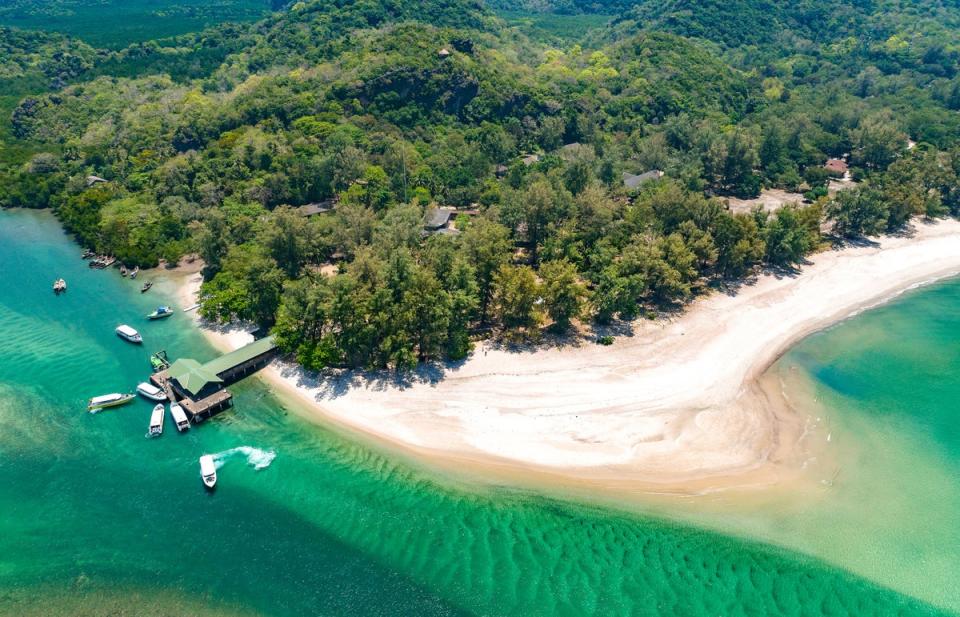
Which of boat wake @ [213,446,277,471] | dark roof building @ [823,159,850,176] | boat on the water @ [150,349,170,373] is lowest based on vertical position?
boat on the water @ [150,349,170,373]

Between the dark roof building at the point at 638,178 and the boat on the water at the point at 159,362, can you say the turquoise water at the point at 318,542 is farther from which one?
the dark roof building at the point at 638,178

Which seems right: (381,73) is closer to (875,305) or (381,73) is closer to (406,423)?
(406,423)

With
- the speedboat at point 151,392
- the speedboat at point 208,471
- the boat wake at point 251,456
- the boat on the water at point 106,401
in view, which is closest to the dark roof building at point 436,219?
the speedboat at point 151,392

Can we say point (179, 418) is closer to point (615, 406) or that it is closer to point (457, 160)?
point (615, 406)

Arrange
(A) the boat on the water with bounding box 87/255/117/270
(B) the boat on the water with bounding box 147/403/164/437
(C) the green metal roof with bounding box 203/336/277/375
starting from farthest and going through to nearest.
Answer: (A) the boat on the water with bounding box 87/255/117/270 < (C) the green metal roof with bounding box 203/336/277/375 < (B) the boat on the water with bounding box 147/403/164/437

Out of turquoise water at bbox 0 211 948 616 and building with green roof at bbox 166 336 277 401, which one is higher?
building with green roof at bbox 166 336 277 401

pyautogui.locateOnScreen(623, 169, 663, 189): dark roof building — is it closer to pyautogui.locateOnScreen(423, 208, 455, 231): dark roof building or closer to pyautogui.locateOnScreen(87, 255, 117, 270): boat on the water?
pyautogui.locateOnScreen(423, 208, 455, 231): dark roof building

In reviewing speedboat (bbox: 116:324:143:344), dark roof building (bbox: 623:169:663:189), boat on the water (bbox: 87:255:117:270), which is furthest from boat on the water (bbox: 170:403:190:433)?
dark roof building (bbox: 623:169:663:189)
